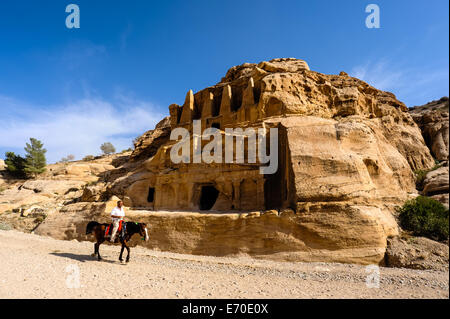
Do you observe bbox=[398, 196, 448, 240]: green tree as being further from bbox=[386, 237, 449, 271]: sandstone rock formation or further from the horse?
the horse

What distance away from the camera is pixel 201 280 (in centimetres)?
757

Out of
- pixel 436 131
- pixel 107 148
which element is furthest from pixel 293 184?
pixel 107 148

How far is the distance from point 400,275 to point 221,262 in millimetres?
6168

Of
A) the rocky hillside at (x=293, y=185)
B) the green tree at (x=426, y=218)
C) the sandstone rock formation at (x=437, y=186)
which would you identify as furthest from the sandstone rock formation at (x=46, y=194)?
the sandstone rock formation at (x=437, y=186)

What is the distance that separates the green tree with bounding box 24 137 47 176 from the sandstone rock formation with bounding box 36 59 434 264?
21.1 meters

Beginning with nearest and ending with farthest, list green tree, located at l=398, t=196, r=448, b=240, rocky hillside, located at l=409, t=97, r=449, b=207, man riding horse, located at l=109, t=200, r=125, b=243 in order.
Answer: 1. man riding horse, located at l=109, t=200, r=125, b=243
2. green tree, located at l=398, t=196, r=448, b=240
3. rocky hillside, located at l=409, t=97, r=449, b=207

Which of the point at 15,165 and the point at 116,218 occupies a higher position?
the point at 15,165

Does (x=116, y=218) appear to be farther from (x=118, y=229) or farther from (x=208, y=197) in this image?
(x=208, y=197)

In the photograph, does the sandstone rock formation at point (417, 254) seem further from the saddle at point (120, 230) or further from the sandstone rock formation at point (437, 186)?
the saddle at point (120, 230)

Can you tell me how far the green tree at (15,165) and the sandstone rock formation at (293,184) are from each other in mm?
22540

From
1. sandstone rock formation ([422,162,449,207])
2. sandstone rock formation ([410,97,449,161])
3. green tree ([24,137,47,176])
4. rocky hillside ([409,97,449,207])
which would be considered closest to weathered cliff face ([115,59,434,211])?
sandstone rock formation ([422,162,449,207])

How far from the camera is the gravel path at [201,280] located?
6137mm

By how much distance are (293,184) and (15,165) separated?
4108 cm

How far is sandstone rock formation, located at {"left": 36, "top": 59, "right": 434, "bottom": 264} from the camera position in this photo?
33.7ft
